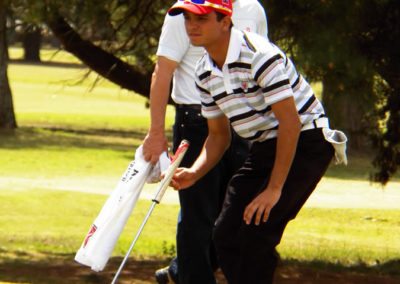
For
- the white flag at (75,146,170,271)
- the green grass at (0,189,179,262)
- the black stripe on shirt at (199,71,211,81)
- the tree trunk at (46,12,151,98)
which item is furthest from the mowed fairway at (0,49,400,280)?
the black stripe on shirt at (199,71,211,81)

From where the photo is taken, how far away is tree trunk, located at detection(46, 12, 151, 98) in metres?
9.34

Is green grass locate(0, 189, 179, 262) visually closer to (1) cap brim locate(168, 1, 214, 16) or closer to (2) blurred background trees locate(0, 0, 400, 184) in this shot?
(2) blurred background trees locate(0, 0, 400, 184)

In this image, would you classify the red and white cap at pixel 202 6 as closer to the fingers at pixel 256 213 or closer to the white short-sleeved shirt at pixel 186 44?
the fingers at pixel 256 213

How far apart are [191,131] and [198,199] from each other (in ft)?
1.16

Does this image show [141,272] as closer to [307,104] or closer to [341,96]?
[341,96]

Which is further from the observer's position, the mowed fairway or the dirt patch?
the mowed fairway

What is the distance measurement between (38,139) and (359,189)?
9167 millimetres

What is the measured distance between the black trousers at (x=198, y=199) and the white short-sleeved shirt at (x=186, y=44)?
0.29 ft

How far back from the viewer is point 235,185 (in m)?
4.89

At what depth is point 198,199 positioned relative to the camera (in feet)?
19.1

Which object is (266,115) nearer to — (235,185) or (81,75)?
(235,185)

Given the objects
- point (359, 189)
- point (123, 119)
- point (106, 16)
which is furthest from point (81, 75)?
point (123, 119)

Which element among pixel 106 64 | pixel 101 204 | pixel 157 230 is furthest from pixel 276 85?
pixel 101 204

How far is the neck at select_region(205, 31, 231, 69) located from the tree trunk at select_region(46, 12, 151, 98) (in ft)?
15.1
